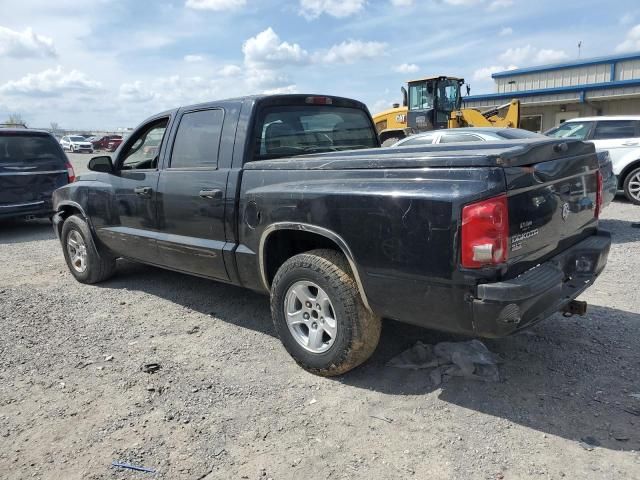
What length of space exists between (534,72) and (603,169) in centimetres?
2180

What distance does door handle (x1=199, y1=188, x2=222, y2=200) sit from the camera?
4020mm

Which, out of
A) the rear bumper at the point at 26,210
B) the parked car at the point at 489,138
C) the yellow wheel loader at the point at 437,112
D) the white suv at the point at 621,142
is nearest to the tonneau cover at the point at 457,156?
the parked car at the point at 489,138

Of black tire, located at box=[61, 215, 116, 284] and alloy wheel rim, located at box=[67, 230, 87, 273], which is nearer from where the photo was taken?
black tire, located at box=[61, 215, 116, 284]

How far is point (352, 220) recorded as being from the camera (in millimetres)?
3104

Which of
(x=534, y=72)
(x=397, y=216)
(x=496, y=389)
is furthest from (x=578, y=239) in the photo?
(x=534, y=72)

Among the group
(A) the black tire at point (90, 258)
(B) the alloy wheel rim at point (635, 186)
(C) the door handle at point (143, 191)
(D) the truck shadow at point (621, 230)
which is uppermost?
(C) the door handle at point (143, 191)

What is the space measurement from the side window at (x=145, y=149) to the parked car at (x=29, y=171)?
4.73 metres

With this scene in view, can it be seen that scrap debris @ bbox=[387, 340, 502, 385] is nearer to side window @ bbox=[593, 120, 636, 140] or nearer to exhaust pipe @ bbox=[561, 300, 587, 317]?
exhaust pipe @ bbox=[561, 300, 587, 317]

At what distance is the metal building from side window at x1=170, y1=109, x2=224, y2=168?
22771mm

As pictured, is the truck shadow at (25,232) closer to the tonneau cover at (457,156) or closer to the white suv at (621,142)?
the tonneau cover at (457,156)

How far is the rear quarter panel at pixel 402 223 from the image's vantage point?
2.70 meters

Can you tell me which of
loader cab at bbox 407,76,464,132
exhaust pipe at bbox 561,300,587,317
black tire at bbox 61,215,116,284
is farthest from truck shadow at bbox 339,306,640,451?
loader cab at bbox 407,76,464,132

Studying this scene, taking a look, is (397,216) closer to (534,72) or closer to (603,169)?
(603,169)

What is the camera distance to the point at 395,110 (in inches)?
672
